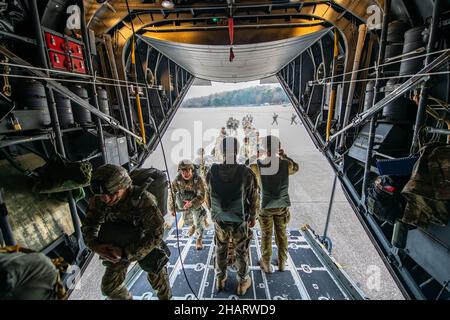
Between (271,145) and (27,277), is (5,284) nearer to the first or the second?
(27,277)

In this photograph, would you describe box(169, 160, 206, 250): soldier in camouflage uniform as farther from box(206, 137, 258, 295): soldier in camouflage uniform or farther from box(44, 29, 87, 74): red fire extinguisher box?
box(44, 29, 87, 74): red fire extinguisher box

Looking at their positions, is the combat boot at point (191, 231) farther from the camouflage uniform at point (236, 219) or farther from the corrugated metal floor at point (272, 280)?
the camouflage uniform at point (236, 219)

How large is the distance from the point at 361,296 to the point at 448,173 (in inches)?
81.2

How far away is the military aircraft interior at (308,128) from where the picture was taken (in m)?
2.00

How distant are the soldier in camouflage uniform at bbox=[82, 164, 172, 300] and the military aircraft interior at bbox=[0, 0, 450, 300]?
17.1 inches

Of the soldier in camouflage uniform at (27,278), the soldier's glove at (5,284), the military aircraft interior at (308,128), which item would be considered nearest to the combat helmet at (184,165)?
the military aircraft interior at (308,128)

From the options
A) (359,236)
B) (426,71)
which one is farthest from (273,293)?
(359,236)

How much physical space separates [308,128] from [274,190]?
307cm

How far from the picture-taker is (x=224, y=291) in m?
2.87

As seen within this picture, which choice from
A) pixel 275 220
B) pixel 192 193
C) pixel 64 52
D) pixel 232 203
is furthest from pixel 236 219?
pixel 64 52

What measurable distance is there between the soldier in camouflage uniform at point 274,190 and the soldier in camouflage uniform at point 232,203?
0.38 meters

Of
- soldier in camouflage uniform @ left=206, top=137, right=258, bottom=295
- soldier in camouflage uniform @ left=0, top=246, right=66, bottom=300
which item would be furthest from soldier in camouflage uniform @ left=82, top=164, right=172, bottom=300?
soldier in camouflage uniform @ left=206, top=137, right=258, bottom=295
